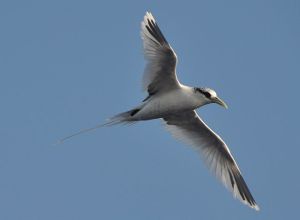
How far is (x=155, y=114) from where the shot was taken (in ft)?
64.0

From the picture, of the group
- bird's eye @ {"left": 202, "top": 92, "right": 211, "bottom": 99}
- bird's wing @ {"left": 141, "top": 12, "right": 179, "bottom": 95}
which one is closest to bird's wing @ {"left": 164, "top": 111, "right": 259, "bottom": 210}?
bird's eye @ {"left": 202, "top": 92, "right": 211, "bottom": 99}

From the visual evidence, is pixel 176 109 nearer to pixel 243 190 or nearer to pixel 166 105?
pixel 166 105

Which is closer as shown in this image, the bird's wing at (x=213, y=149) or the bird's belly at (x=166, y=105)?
the bird's belly at (x=166, y=105)

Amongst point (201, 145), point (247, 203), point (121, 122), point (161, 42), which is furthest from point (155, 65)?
point (247, 203)

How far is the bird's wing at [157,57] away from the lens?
18594 mm

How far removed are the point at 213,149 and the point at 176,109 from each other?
2.64 m

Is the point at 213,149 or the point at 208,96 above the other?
the point at 208,96

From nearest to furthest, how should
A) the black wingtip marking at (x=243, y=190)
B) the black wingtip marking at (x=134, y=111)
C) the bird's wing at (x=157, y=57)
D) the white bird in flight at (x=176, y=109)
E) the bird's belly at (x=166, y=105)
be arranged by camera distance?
1. the bird's wing at (x=157, y=57)
2. the white bird in flight at (x=176, y=109)
3. the bird's belly at (x=166, y=105)
4. the black wingtip marking at (x=134, y=111)
5. the black wingtip marking at (x=243, y=190)

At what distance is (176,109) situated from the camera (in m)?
19.5

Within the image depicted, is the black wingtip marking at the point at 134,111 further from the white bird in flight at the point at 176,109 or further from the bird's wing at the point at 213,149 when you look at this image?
the bird's wing at the point at 213,149

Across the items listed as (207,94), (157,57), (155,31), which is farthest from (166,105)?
(155,31)

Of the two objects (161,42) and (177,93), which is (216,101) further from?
(161,42)

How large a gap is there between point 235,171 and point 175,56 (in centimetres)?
476

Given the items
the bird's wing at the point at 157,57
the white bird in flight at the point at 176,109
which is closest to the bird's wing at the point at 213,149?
the white bird in flight at the point at 176,109
